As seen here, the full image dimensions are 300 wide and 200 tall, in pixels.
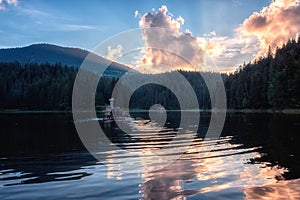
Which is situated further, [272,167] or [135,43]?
[135,43]

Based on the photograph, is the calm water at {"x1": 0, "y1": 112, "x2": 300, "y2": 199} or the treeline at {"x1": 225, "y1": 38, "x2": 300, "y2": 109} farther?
the treeline at {"x1": 225, "y1": 38, "x2": 300, "y2": 109}

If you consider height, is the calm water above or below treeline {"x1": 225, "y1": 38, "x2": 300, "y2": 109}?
below

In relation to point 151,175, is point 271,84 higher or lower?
higher

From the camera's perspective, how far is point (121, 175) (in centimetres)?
1714

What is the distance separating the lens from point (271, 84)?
131 meters

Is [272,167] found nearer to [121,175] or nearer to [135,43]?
[121,175]

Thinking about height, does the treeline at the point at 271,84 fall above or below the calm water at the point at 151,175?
above

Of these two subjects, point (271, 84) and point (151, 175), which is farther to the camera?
point (271, 84)

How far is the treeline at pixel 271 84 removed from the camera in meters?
118

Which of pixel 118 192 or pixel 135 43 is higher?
pixel 135 43

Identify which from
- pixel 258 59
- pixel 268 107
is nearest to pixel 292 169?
pixel 268 107

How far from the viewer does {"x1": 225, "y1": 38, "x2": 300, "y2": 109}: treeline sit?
118m

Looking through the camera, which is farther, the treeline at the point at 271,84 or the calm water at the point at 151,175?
the treeline at the point at 271,84

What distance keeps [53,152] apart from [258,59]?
185 metres
